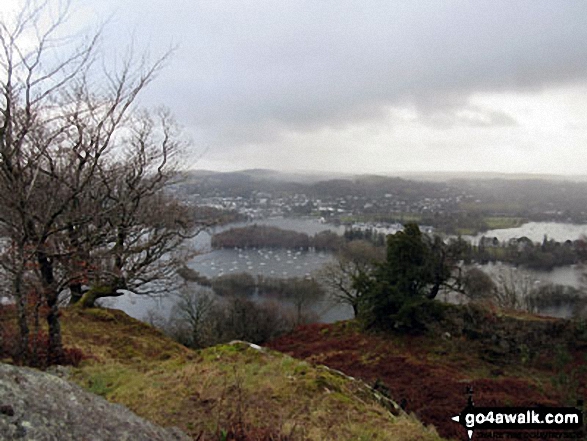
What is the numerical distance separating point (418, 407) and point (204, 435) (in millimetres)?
3758

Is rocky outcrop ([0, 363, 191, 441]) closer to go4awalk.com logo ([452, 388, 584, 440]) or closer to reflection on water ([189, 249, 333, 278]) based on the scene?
go4awalk.com logo ([452, 388, 584, 440])

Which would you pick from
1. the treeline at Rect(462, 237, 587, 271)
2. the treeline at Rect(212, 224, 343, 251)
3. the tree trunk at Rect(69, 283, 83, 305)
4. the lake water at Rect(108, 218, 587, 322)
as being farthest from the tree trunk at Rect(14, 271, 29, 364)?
the treeline at Rect(212, 224, 343, 251)

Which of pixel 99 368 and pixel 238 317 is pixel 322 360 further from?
pixel 238 317

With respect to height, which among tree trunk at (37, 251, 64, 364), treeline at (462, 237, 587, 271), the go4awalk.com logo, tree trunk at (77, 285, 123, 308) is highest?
tree trunk at (37, 251, 64, 364)

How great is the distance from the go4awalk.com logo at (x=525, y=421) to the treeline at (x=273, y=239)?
36.9 metres

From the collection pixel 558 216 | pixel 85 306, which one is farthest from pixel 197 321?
pixel 558 216

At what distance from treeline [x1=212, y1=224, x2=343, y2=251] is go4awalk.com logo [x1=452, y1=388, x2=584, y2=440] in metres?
36.9

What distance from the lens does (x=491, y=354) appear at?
9.98m

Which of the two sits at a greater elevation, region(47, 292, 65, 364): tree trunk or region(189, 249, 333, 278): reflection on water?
region(47, 292, 65, 364): tree trunk

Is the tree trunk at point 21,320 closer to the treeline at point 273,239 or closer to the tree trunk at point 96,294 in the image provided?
the tree trunk at point 96,294

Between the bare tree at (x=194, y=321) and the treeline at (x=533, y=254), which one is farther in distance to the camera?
the treeline at (x=533, y=254)

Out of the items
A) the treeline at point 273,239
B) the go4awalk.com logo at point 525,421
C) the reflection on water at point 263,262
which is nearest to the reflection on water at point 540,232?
the treeline at point 273,239

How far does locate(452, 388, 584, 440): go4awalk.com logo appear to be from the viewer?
387 cm

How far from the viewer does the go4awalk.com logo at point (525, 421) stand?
387cm
